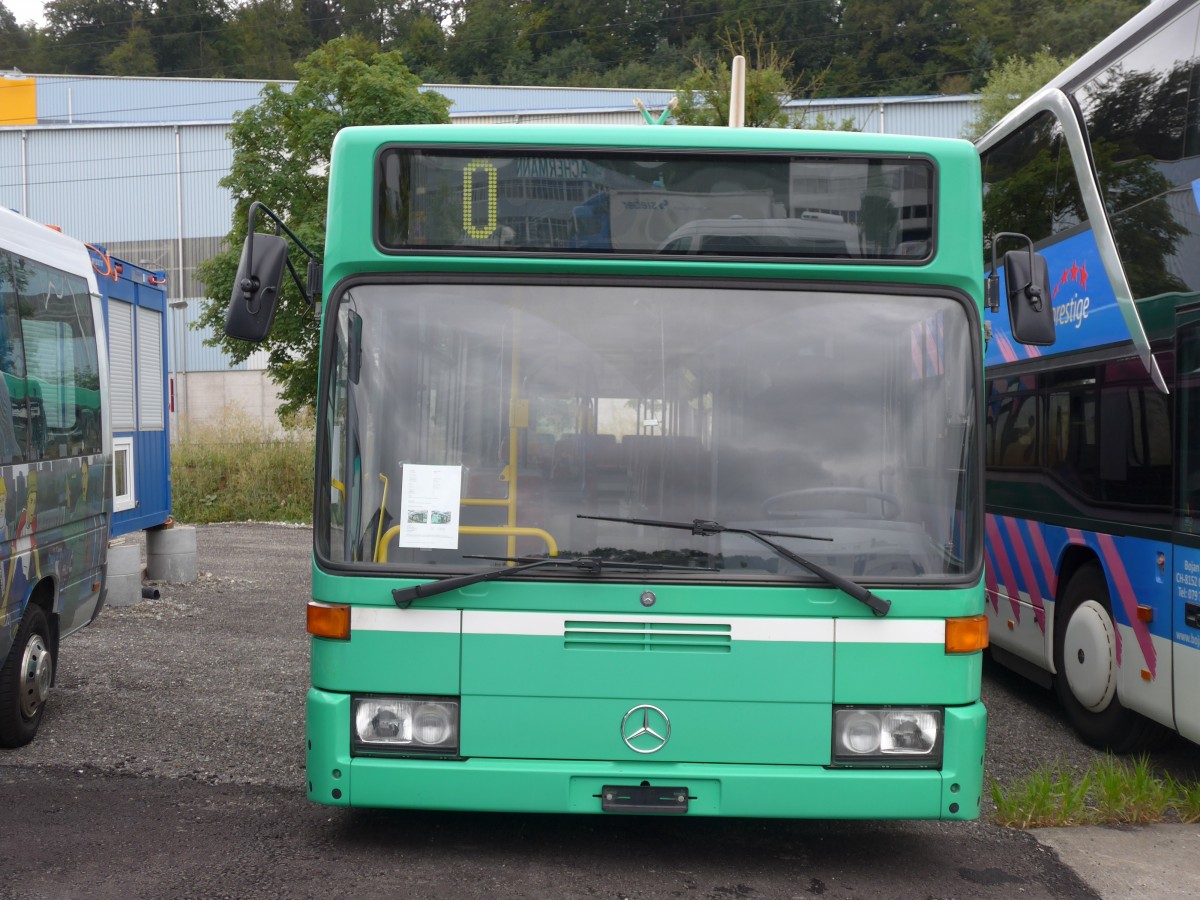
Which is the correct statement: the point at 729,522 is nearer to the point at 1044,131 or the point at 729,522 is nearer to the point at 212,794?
the point at 212,794

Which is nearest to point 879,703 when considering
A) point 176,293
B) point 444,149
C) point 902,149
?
point 902,149

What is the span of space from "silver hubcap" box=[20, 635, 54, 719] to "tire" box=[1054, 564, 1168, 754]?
6.04 m

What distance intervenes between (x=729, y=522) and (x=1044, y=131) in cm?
551

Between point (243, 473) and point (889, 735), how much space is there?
21625mm

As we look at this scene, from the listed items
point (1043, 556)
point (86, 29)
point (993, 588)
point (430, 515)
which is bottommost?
point (993, 588)

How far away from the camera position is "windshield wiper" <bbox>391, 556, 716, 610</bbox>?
4773 millimetres

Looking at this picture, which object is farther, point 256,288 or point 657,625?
point 256,288

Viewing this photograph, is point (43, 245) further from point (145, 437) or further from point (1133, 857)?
point (1133, 857)

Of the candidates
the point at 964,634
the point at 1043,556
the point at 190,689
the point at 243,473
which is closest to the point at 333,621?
the point at 964,634

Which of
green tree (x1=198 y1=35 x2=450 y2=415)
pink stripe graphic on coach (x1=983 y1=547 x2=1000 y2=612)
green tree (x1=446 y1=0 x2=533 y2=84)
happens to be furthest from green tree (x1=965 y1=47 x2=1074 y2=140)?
green tree (x1=446 y1=0 x2=533 y2=84)

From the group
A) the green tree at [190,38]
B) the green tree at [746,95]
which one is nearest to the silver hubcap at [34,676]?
the green tree at [746,95]

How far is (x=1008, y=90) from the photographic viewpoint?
41375mm

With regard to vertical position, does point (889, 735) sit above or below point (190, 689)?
above

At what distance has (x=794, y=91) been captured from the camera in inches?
869
